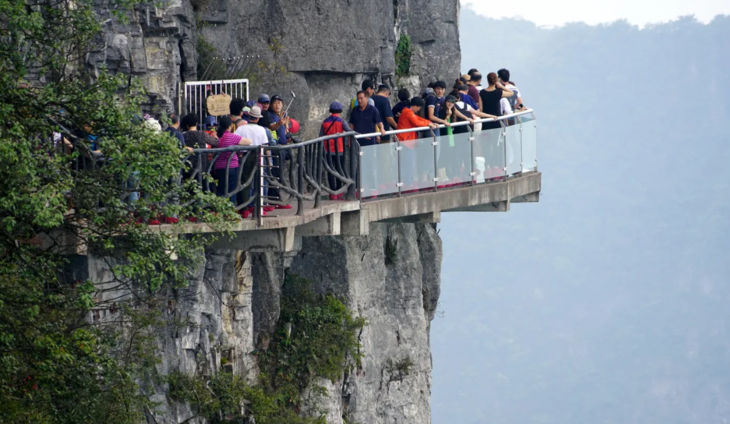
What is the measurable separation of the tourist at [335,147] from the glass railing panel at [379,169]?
414 mm

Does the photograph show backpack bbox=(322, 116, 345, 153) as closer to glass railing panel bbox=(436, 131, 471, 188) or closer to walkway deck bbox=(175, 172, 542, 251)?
walkway deck bbox=(175, 172, 542, 251)

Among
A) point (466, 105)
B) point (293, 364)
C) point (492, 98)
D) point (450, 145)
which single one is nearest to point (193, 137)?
point (450, 145)

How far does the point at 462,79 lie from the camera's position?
963 inches

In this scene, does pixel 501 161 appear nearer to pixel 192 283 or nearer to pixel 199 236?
pixel 192 283

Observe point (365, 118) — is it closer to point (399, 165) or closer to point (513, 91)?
point (399, 165)

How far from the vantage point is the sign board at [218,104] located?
71.8 ft

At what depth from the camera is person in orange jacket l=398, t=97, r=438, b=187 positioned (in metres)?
21.1

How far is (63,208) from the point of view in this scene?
14031mm

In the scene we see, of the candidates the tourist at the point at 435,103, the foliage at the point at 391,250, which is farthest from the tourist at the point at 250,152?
the foliage at the point at 391,250

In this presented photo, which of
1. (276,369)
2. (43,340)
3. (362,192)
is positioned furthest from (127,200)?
(276,369)

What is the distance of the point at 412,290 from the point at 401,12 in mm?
5514

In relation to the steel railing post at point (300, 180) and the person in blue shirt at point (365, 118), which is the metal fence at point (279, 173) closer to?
the steel railing post at point (300, 180)

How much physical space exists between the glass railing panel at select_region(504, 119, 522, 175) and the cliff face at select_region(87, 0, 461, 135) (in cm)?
338

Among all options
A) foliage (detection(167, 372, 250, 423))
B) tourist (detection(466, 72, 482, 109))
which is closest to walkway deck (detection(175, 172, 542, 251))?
tourist (detection(466, 72, 482, 109))
